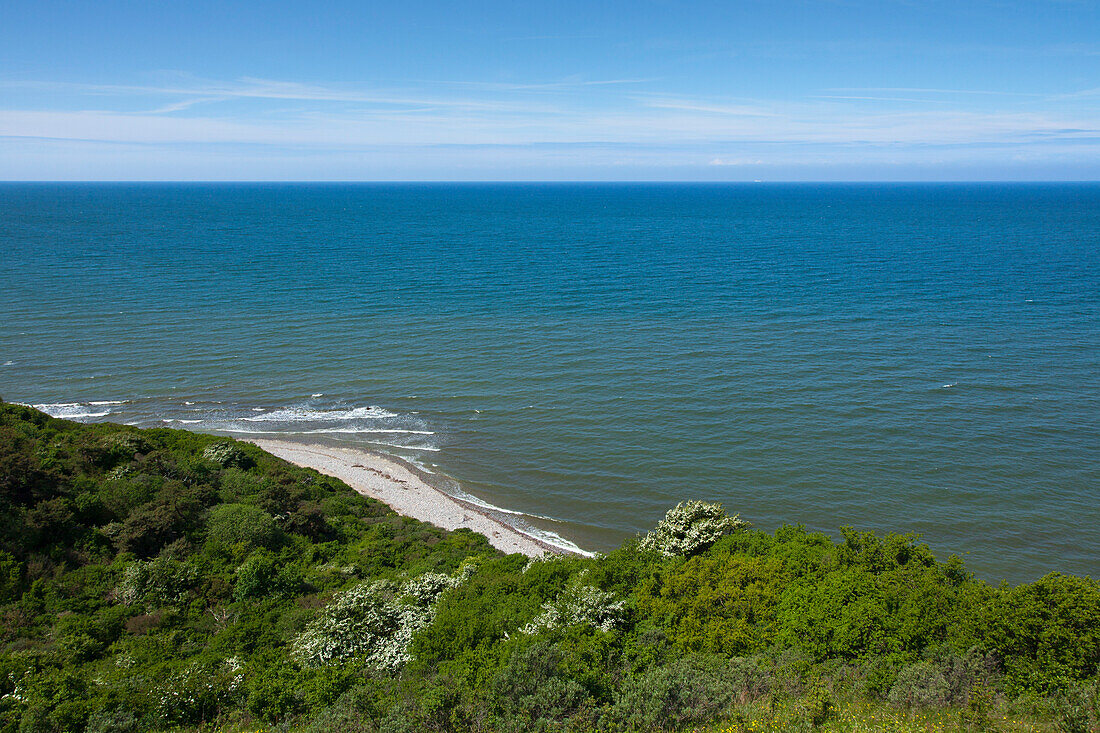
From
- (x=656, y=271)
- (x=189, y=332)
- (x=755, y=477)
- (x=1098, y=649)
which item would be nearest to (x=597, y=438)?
(x=755, y=477)

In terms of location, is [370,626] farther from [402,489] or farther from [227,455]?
[402,489]

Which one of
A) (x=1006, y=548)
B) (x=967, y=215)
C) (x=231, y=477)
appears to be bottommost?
(x=1006, y=548)

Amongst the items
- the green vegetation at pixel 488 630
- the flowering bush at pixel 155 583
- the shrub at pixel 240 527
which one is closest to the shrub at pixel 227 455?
the green vegetation at pixel 488 630

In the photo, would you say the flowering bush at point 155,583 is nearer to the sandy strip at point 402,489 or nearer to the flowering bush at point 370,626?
the flowering bush at point 370,626

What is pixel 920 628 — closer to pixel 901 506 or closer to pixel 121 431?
pixel 901 506

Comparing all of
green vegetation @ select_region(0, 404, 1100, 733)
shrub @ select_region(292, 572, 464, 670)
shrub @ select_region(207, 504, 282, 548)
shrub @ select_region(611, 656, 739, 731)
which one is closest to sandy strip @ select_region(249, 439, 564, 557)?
green vegetation @ select_region(0, 404, 1100, 733)

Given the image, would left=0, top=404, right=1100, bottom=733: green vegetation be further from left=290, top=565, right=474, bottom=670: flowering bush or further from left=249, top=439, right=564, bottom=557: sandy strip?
left=249, top=439, right=564, bottom=557: sandy strip
